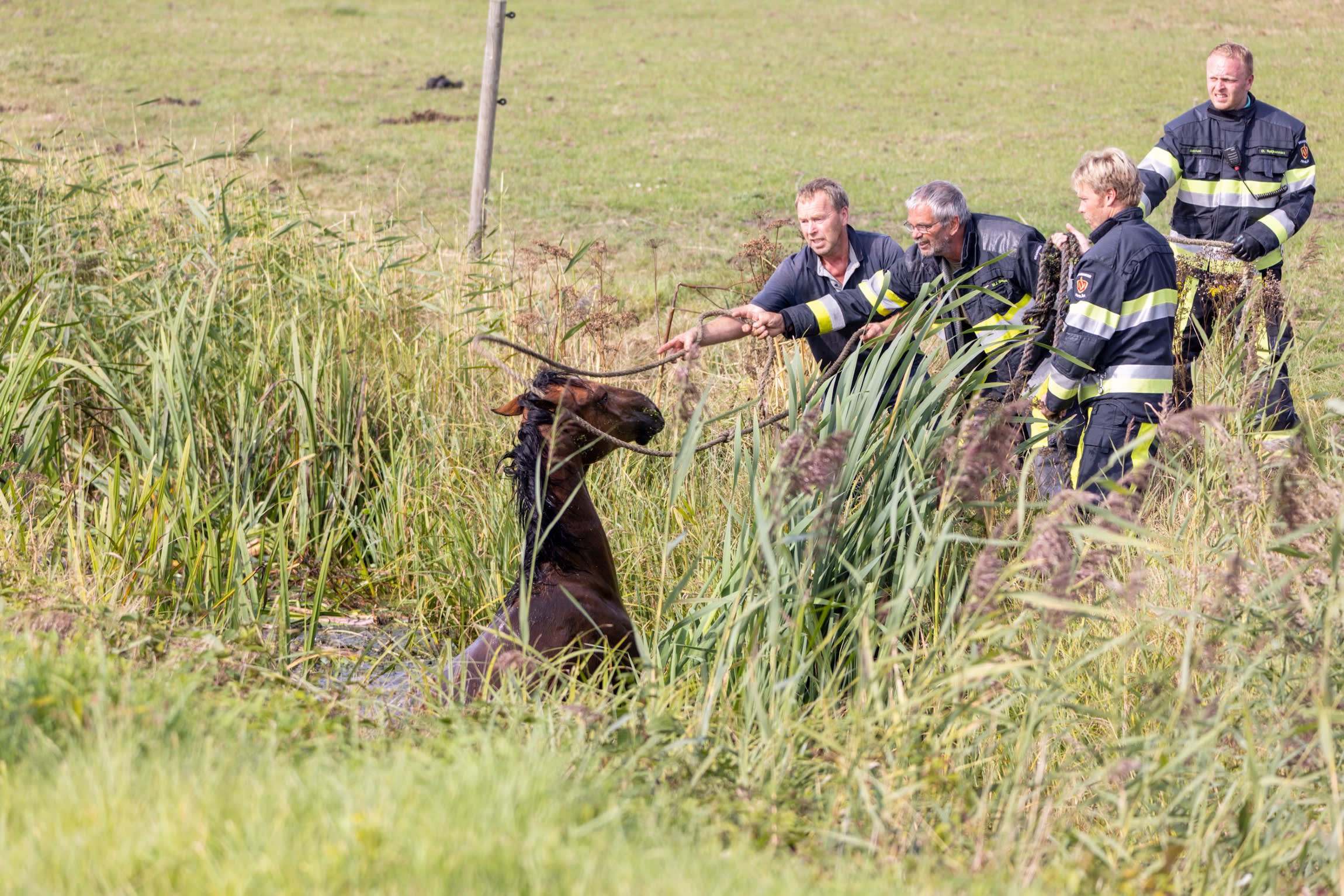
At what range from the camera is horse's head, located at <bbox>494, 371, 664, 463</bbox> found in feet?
11.4

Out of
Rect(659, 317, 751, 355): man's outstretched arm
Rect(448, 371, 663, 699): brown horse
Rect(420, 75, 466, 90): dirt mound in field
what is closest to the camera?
Rect(448, 371, 663, 699): brown horse

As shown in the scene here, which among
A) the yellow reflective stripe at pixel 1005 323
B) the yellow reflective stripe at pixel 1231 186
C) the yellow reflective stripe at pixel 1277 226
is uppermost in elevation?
the yellow reflective stripe at pixel 1231 186

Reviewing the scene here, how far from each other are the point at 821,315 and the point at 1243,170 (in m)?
2.62

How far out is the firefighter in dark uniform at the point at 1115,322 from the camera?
4.54 metres

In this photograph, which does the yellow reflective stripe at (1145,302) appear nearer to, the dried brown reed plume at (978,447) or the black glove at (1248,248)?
the black glove at (1248,248)

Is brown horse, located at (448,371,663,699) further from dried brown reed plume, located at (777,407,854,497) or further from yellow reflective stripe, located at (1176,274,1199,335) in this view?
yellow reflective stripe, located at (1176,274,1199,335)

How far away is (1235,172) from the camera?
5.99 metres

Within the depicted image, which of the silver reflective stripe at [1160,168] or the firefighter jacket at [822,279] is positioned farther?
the silver reflective stripe at [1160,168]

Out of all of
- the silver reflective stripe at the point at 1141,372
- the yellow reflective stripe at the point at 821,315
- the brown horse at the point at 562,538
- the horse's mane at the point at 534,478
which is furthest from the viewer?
the yellow reflective stripe at the point at 821,315

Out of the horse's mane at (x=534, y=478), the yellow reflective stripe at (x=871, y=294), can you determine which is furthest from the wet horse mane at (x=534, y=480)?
the yellow reflective stripe at (x=871, y=294)

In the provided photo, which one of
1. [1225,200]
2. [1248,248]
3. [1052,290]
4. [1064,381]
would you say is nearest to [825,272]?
[1052,290]

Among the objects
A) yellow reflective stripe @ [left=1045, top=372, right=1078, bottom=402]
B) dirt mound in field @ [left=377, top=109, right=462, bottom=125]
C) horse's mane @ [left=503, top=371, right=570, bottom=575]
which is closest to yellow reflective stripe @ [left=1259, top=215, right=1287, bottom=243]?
yellow reflective stripe @ [left=1045, top=372, right=1078, bottom=402]

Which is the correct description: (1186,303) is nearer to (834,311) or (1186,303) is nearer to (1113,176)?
(1113,176)

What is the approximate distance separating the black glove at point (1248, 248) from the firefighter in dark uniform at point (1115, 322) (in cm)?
121
